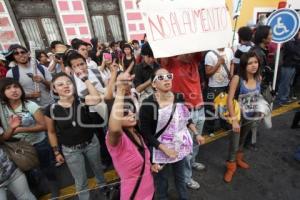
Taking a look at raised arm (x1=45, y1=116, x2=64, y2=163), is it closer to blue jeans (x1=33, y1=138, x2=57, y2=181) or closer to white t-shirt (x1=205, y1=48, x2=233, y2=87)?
blue jeans (x1=33, y1=138, x2=57, y2=181)

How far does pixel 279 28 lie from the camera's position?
146 inches

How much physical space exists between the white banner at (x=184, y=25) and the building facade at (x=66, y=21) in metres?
7.71

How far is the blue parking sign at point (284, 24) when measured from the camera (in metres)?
3.51

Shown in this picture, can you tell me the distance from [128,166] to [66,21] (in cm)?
888

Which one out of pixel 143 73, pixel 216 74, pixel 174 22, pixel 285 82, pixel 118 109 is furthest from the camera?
pixel 285 82

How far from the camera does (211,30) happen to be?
2.42 m

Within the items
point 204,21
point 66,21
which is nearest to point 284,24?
point 204,21

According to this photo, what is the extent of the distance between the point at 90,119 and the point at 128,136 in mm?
828

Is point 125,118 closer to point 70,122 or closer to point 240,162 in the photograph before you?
point 70,122

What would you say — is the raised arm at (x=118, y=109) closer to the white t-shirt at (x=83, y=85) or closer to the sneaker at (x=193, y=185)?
the white t-shirt at (x=83, y=85)

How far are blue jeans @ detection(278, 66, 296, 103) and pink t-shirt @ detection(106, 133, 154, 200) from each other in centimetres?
455

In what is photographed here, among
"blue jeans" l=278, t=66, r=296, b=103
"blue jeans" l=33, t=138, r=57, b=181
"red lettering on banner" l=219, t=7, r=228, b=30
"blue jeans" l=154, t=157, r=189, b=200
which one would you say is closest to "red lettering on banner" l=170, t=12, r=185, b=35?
"red lettering on banner" l=219, t=7, r=228, b=30

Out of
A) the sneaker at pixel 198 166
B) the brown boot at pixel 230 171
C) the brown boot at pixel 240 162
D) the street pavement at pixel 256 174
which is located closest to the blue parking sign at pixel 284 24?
the street pavement at pixel 256 174

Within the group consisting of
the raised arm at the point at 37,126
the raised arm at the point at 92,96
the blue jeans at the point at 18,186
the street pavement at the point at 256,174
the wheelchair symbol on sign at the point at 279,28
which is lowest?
the street pavement at the point at 256,174
